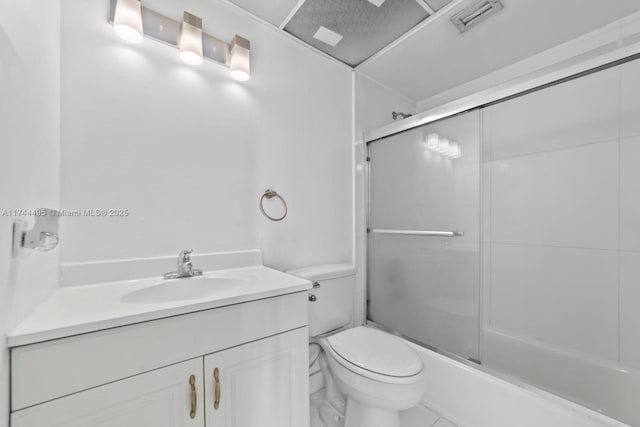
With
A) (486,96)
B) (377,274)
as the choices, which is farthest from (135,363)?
(486,96)

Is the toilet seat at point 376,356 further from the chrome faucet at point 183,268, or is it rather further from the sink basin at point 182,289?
the chrome faucet at point 183,268

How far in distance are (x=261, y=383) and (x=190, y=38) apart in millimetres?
1435

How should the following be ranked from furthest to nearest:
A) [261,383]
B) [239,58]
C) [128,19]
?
[239,58] < [128,19] < [261,383]

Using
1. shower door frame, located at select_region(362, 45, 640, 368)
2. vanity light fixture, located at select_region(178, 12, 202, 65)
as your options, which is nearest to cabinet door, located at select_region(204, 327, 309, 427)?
shower door frame, located at select_region(362, 45, 640, 368)

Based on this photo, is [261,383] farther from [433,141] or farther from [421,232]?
[433,141]

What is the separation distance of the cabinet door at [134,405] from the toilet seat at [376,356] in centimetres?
60

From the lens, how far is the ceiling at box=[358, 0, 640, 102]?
4.26 feet

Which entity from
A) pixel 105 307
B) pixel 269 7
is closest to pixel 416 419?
pixel 105 307

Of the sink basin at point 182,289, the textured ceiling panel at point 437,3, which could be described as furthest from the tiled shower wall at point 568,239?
the sink basin at point 182,289

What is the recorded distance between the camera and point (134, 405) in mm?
661

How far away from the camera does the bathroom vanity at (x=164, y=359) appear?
1.88 ft

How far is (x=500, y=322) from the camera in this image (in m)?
1.77

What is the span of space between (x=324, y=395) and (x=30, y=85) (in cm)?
181

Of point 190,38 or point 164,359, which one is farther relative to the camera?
point 190,38
